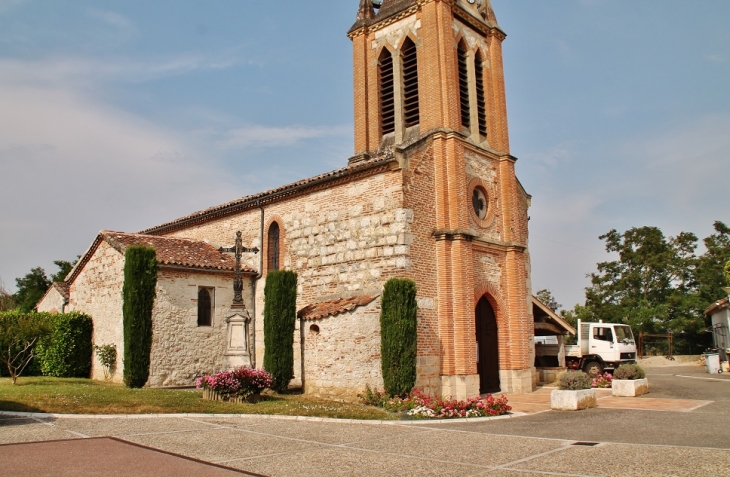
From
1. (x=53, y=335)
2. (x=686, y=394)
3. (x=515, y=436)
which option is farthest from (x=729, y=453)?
(x=53, y=335)

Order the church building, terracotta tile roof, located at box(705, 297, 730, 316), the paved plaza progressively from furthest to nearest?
terracotta tile roof, located at box(705, 297, 730, 316) < the church building < the paved plaza

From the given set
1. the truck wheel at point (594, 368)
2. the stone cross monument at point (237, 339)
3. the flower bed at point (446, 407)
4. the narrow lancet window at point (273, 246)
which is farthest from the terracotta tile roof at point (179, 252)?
the truck wheel at point (594, 368)

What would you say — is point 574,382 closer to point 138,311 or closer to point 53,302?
point 138,311

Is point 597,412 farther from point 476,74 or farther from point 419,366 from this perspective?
point 476,74

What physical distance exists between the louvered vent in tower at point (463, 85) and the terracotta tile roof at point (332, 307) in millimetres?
7981

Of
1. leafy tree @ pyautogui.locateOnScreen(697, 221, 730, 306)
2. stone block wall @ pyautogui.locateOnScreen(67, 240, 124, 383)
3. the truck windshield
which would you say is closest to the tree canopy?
leafy tree @ pyautogui.locateOnScreen(697, 221, 730, 306)

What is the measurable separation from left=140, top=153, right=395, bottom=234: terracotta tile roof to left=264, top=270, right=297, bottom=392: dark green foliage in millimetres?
3576

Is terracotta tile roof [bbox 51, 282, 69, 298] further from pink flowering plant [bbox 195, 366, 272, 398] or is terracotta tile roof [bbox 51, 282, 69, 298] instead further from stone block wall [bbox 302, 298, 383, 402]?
stone block wall [bbox 302, 298, 383, 402]

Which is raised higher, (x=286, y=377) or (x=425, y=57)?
(x=425, y=57)

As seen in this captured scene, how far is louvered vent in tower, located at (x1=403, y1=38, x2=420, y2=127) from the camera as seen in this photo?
20.7m

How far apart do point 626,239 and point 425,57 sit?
1486 inches

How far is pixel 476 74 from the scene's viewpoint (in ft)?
70.7

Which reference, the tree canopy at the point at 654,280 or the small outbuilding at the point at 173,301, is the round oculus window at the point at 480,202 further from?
the tree canopy at the point at 654,280

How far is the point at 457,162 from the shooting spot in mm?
18172
